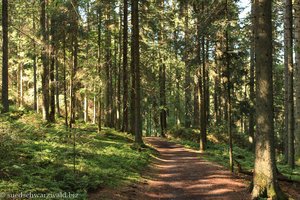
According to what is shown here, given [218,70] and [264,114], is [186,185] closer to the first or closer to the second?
[264,114]

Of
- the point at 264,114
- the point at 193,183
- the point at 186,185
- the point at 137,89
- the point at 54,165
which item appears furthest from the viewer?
the point at 137,89

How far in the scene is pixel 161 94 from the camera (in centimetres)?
3250

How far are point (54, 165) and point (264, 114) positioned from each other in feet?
21.3

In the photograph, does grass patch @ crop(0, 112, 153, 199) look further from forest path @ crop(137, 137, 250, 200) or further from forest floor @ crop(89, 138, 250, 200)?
forest path @ crop(137, 137, 250, 200)

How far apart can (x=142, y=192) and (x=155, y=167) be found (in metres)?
4.65

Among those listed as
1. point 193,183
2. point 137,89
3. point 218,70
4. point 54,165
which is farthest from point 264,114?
point 218,70

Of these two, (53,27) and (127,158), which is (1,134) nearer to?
(127,158)

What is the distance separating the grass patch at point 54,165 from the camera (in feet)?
24.5

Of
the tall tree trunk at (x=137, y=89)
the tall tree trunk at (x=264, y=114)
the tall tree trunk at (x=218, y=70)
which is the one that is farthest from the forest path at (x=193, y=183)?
the tall tree trunk at (x=218, y=70)

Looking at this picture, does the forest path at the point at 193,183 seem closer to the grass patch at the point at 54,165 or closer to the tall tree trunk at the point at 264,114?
the tall tree trunk at the point at 264,114

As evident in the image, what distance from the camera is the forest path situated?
9.31 metres

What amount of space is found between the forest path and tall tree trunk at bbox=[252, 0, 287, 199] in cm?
66

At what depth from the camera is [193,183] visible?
430 inches

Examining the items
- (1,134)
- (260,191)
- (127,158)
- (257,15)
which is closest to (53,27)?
(127,158)
